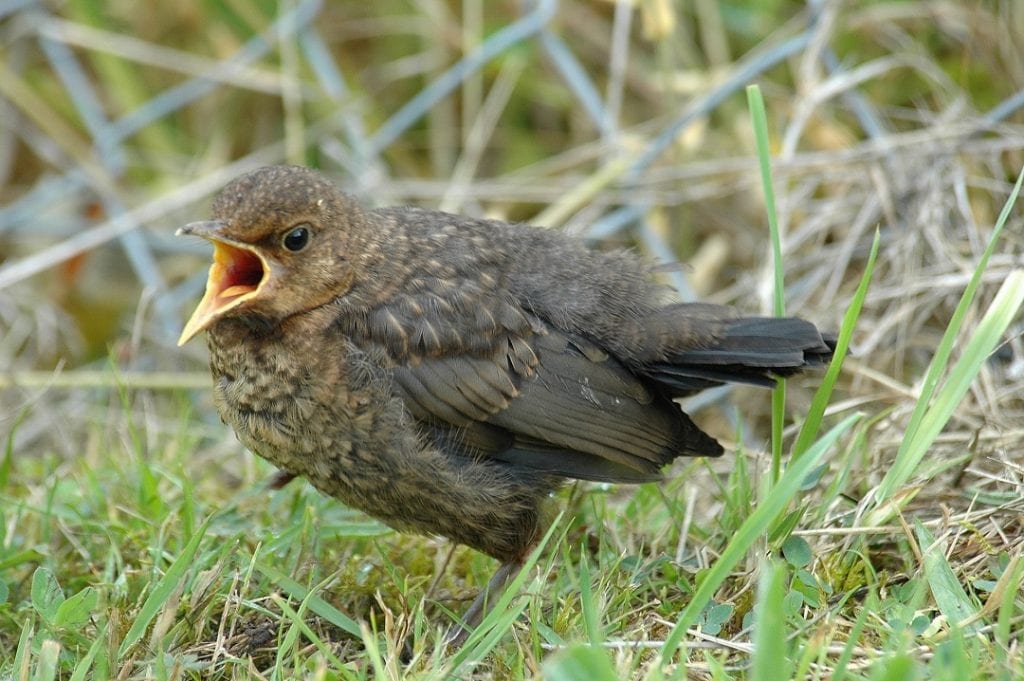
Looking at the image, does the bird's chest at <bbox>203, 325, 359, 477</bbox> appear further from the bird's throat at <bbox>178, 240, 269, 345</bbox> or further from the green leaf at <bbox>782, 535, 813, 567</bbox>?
the green leaf at <bbox>782, 535, 813, 567</bbox>

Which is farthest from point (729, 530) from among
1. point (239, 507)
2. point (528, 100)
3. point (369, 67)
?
point (369, 67)

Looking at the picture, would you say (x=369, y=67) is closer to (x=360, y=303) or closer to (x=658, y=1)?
(x=658, y=1)

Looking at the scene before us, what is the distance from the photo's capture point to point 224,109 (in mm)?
5441

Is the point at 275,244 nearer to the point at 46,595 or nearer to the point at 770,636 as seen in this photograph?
the point at 46,595

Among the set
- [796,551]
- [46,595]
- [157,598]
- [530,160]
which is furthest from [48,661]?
[530,160]

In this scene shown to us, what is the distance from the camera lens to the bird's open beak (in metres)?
2.56

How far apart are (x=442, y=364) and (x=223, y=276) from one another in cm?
54

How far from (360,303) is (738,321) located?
0.84 m

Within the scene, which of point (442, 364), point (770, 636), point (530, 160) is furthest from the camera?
point (530, 160)

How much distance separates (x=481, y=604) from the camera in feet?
8.35

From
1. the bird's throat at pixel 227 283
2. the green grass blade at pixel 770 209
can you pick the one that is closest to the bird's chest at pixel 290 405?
Result: the bird's throat at pixel 227 283

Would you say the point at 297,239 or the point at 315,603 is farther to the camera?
the point at 297,239

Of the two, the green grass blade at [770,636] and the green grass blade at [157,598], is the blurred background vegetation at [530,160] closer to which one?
the green grass blade at [157,598]

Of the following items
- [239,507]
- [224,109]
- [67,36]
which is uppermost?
[67,36]
